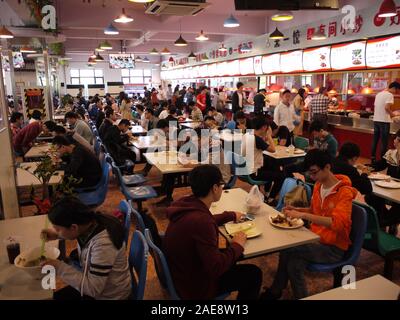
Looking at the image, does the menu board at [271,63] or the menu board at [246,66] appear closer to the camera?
the menu board at [271,63]

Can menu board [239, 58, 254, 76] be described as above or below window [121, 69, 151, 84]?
below

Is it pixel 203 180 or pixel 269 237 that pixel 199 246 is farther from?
pixel 269 237

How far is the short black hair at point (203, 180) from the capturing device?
220 cm

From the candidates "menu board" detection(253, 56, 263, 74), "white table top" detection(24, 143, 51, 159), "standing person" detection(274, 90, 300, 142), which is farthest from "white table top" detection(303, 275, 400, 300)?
"menu board" detection(253, 56, 263, 74)

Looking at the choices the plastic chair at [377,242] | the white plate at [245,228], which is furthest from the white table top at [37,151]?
the plastic chair at [377,242]

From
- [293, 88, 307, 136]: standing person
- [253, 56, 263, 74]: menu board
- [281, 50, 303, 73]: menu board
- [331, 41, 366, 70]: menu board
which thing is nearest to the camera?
[331, 41, 366, 70]: menu board

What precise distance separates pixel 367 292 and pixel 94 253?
153cm

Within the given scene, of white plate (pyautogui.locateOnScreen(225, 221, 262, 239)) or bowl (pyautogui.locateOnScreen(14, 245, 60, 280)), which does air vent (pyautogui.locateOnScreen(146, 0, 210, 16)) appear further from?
bowl (pyautogui.locateOnScreen(14, 245, 60, 280))

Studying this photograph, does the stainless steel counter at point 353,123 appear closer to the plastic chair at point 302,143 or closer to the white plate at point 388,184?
the plastic chair at point 302,143

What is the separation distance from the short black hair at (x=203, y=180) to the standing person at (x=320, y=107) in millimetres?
7428

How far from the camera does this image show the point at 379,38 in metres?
7.48

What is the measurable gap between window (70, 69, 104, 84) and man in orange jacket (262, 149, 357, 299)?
27.0 m

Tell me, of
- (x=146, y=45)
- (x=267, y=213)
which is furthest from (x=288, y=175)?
(x=146, y=45)

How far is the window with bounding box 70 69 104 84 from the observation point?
2691cm
